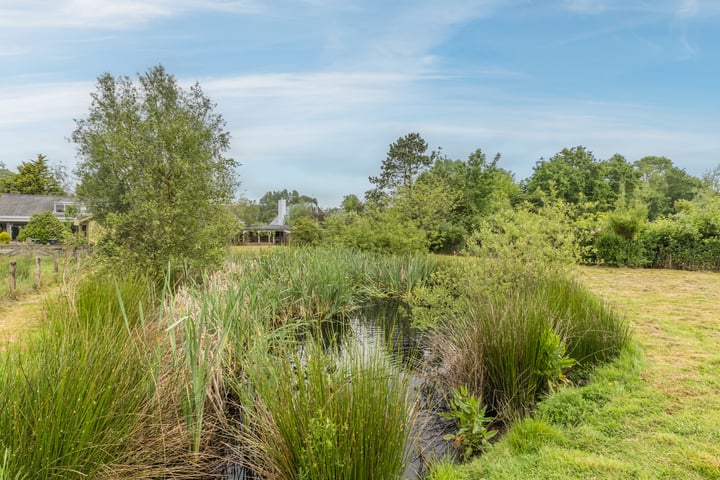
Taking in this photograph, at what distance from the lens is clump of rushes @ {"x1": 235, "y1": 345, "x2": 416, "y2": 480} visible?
6.23ft

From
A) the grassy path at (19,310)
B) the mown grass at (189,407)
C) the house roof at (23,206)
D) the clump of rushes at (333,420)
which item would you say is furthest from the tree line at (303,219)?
the house roof at (23,206)

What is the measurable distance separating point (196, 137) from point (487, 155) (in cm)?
1884

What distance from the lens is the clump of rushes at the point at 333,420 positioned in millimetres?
1899

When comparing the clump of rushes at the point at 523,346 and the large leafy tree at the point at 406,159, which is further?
the large leafy tree at the point at 406,159

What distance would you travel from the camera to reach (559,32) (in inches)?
461

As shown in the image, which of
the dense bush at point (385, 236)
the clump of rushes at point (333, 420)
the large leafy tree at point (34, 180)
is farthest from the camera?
the large leafy tree at point (34, 180)

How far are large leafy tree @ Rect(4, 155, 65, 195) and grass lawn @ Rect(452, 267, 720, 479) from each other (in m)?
49.9

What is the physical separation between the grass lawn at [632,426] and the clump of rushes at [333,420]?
1.83 ft

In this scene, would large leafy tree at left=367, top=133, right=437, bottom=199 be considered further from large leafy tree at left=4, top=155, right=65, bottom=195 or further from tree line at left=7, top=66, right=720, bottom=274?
large leafy tree at left=4, top=155, right=65, bottom=195

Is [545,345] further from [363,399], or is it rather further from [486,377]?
[363,399]

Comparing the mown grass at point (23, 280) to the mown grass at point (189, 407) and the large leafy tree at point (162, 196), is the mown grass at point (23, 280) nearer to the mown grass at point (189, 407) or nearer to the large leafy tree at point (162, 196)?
the large leafy tree at point (162, 196)

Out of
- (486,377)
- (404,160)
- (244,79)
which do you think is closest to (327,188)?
(404,160)

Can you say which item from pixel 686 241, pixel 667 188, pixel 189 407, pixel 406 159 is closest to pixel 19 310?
pixel 189 407

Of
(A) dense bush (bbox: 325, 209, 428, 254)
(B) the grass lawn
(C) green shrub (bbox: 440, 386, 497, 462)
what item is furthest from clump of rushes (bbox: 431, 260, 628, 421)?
(A) dense bush (bbox: 325, 209, 428, 254)
